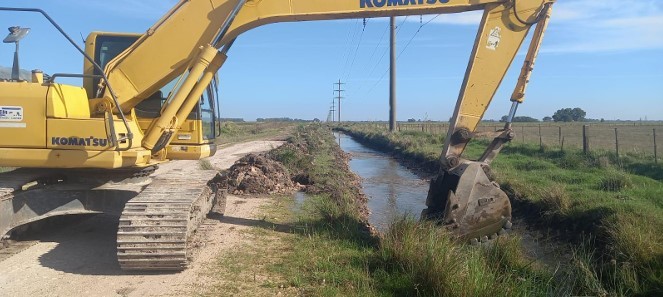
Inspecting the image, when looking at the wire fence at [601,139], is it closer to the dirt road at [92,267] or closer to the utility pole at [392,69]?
the utility pole at [392,69]

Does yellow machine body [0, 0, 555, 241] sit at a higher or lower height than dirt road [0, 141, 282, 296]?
higher

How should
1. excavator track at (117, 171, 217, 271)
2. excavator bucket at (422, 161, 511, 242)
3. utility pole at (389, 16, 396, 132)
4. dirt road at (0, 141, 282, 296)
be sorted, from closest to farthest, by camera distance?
dirt road at (0, 141, 282, 296) < excavator track at (117, 171, 217, 271) < excavator bucket at (422, 161, 511, 242) < utility pole at (389, 16, 396, 132)

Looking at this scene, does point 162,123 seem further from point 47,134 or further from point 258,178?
point 258,178

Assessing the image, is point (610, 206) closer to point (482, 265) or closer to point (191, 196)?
point (482, 265)

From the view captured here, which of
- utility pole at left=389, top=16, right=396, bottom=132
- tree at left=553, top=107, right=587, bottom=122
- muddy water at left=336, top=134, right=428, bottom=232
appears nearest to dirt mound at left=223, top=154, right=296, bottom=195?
muddy water at left=336, top=134, right=428, bottom=232

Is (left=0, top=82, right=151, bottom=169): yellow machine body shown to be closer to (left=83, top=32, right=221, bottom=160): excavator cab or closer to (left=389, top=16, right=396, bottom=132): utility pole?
(left=83, top=32, right=221, bottom=160): excavator cab

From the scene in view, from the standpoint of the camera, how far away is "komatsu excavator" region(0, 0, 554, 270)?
7133mm

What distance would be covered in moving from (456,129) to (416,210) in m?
5.52

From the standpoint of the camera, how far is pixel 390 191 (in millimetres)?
17094

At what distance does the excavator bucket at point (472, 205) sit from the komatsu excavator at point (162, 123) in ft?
0.05

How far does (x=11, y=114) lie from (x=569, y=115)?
122131 mm

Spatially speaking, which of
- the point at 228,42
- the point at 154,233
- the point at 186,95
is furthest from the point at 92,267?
the point at 228,42

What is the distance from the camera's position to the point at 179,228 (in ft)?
22.1

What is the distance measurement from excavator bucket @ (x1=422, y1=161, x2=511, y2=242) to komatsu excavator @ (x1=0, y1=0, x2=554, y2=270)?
15 millimetres
